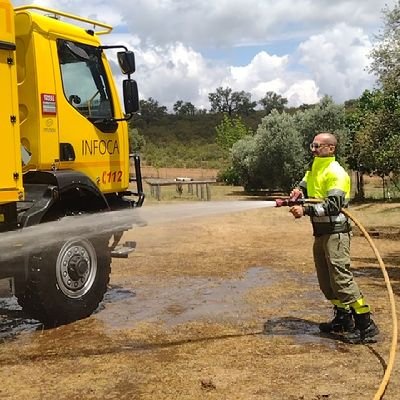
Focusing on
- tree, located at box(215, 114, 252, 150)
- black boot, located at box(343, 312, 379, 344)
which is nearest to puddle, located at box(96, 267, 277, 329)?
black boot, located at box(343, 312, 379, 344)

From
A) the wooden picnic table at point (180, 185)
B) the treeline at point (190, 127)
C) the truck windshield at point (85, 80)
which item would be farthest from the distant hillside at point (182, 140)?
the truck windshield at point (85, 80)

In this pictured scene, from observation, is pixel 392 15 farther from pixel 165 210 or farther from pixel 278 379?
pixel 278 379

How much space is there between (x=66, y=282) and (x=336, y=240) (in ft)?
8.70

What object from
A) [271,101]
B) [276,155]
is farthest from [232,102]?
[276,155]

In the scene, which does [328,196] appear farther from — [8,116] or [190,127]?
[190,127]

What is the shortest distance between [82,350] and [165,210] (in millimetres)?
2535

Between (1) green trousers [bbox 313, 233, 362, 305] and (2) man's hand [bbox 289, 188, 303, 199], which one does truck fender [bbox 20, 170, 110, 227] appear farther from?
(1) green trousers [bbox 313, 233, 362, 305]

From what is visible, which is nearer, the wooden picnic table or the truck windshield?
the truck windshield

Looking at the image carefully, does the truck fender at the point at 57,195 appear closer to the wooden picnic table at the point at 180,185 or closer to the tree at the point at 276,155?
the wooden picnic table at the point at 180,185

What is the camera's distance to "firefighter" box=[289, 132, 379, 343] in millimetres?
5473

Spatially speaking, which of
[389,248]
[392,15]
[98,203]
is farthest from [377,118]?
[98,203]

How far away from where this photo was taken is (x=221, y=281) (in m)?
8.66

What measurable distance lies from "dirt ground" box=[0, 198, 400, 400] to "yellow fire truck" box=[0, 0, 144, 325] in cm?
49

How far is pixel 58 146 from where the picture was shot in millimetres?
6148
